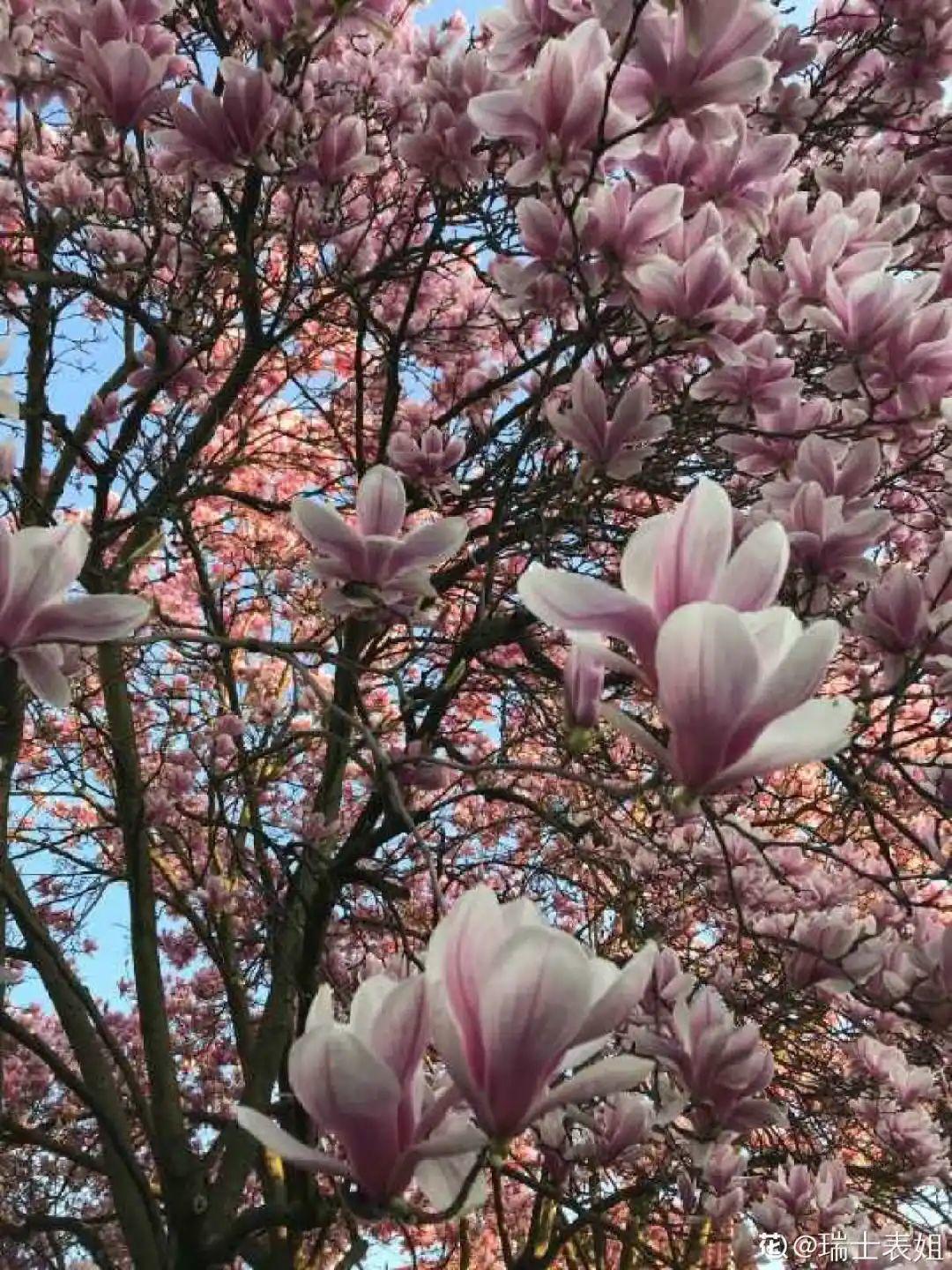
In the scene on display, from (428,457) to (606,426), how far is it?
69cm

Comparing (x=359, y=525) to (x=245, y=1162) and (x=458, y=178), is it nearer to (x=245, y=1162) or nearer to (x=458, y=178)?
(x=458, y=178)

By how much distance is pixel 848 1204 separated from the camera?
9.21ft

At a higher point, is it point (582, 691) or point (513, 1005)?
point (582, 691)

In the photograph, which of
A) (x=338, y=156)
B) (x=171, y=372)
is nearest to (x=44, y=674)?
(x=338, y=156)

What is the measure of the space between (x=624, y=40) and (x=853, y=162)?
1417 millimetres

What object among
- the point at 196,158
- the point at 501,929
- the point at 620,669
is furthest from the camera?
the point at 196,158

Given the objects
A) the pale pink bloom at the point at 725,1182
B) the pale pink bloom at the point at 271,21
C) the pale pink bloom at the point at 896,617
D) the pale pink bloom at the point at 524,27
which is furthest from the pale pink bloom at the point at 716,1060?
the pale pink bloom at the point at 271,21

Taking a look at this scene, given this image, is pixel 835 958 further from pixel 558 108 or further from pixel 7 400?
pixel 7 400

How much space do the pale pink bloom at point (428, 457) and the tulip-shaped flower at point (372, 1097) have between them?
6.33 feet

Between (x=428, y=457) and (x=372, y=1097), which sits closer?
(x=372, y=1097)

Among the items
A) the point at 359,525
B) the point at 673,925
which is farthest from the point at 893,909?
the point at 359,525

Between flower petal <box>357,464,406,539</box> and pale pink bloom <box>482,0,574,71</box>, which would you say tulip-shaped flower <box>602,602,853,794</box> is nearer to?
flower petal <box>357,464,406,539</box>

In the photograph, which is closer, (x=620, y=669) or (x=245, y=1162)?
(x=620, y=669)

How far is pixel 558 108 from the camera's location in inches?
73.2
